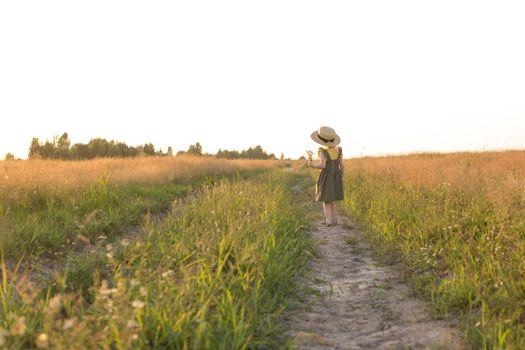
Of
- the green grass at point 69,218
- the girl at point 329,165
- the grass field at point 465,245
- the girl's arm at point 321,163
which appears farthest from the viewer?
the girl at point 329,165

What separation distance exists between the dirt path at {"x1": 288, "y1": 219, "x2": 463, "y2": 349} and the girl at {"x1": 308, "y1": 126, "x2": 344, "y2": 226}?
303cm

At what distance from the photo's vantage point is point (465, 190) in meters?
7.76

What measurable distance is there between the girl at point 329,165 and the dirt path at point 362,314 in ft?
9.94

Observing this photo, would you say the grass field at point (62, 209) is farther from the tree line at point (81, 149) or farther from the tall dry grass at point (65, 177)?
the tree line at point (81, 149)

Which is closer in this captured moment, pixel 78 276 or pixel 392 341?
pixel 392 341

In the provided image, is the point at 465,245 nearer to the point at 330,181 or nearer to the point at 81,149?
the point at 330,181

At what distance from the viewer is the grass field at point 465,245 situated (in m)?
3.73

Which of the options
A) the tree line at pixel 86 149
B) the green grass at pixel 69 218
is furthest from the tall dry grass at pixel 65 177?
the tree line at pixel 86 149

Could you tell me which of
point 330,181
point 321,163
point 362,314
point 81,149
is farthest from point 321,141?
point 81,149

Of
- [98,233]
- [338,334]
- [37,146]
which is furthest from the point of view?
[37,146]

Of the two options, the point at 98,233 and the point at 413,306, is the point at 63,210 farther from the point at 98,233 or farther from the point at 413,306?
the point at 413,306

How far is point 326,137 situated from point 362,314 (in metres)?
5.28

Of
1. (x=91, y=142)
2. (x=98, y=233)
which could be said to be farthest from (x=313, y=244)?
(x=91, y=142)

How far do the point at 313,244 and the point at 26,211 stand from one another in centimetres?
532
